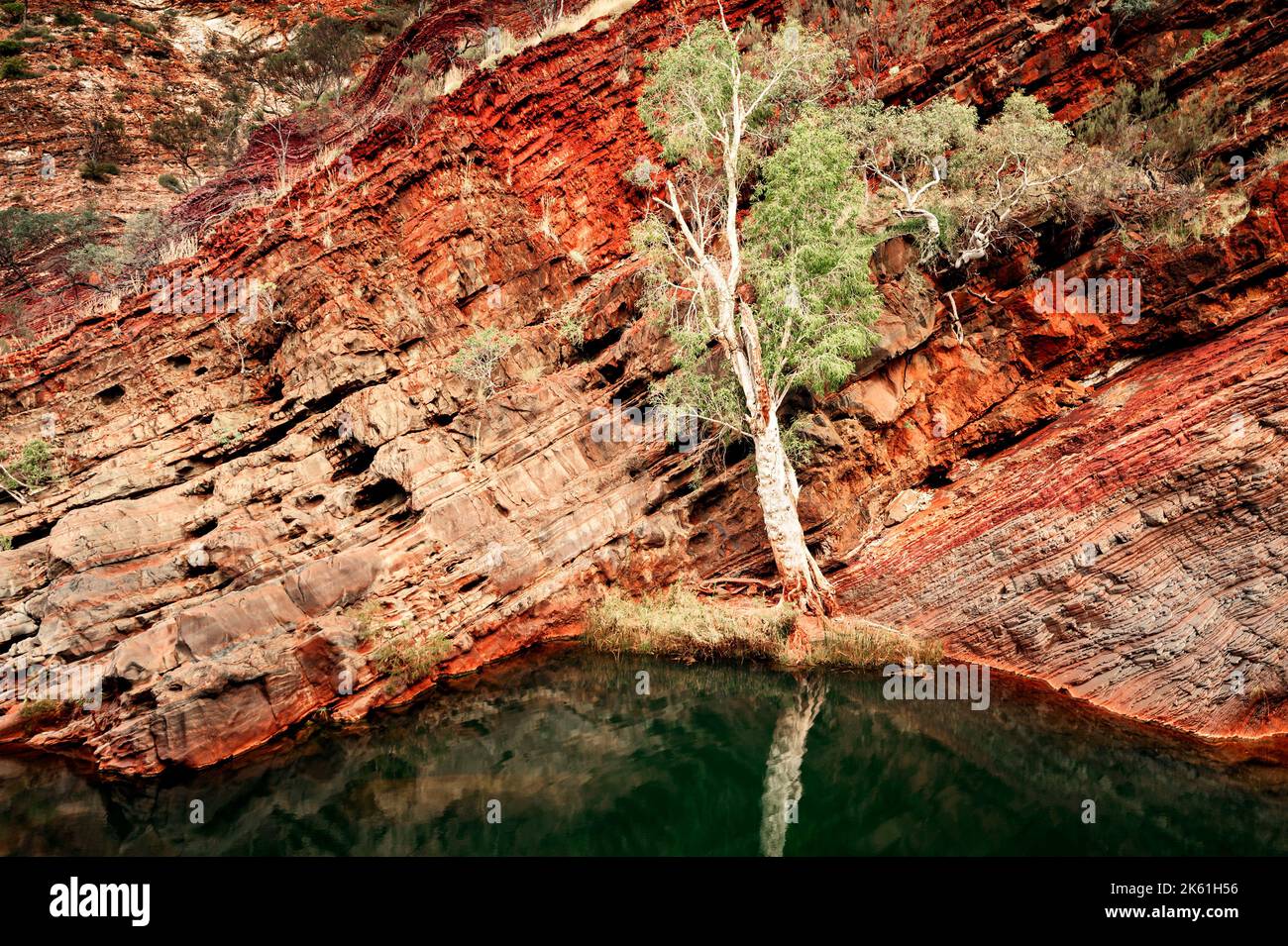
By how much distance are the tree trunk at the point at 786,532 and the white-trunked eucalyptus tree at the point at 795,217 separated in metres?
0.03

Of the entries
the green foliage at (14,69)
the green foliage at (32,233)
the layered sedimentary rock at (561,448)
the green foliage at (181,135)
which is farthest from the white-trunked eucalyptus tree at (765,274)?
the green foliage at (14,69)

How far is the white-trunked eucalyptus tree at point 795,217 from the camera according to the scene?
51.7 feet

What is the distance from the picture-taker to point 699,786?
10.3 metres

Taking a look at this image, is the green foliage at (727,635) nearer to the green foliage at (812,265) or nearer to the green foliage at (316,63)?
the green foliage at (812,265)

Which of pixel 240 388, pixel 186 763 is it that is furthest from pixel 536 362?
pixel 186 763

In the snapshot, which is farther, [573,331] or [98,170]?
[98,170]

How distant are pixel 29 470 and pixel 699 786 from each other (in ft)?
72.9

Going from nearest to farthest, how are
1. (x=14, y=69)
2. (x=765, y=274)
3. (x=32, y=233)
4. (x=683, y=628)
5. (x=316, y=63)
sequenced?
1. (x=683, y=628)
2. (x=765, y=274)
3. (x=32, y=233)
4. (x=14, y=69)
5. (x=316, y=63)

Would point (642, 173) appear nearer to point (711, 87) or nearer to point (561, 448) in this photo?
point (711, 87)

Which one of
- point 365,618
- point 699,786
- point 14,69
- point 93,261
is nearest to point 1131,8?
point 699,786

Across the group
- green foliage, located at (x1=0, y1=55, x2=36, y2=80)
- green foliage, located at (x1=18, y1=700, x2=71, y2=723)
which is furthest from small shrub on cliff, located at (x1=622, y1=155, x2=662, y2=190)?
green foliage, located at (x1=0, y1=55, x2=36, y2=80)

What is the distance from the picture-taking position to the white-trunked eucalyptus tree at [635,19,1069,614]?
51.7ft

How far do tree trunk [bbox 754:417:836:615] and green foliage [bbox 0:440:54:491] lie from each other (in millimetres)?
21250

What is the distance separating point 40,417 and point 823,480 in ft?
80.5
